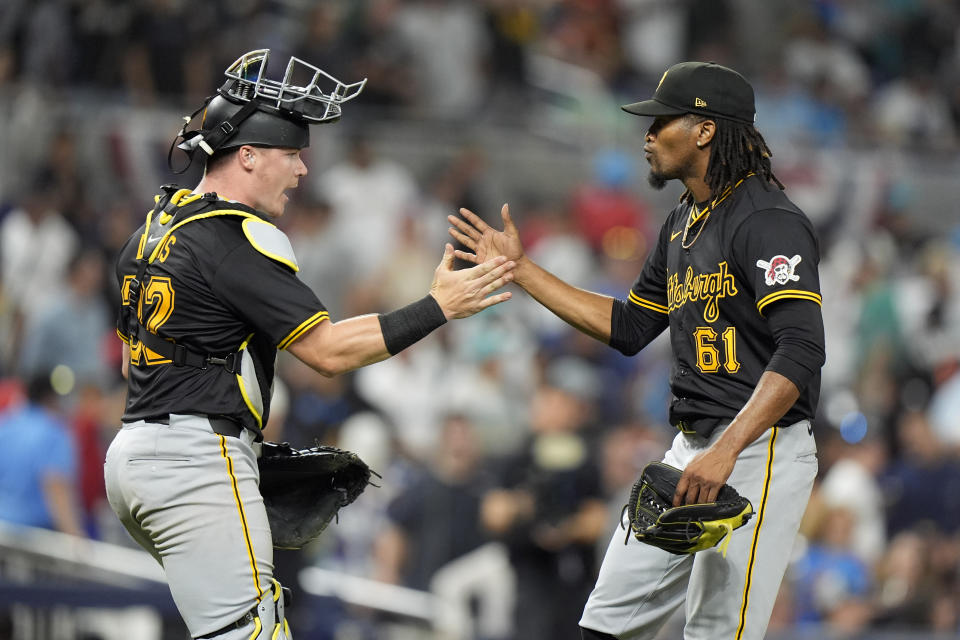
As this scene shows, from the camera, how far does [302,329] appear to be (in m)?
4.59

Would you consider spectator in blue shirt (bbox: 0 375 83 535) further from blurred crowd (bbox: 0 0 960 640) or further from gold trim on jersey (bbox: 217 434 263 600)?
gold trim on jersey (bbox: 217 434 263 600)

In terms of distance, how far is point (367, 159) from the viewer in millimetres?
11648

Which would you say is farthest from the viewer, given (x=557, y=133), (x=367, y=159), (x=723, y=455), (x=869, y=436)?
(x=557, y=133)

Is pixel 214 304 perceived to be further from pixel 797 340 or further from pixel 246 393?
pixel 797 340

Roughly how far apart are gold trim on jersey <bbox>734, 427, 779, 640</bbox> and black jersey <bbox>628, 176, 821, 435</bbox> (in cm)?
10

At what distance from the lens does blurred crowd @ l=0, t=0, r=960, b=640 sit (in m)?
9.00

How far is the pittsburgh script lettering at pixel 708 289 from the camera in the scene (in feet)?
15.6

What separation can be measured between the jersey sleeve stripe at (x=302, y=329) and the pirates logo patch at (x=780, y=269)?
1.43 metres

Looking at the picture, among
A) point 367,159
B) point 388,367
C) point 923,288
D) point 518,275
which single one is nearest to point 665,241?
point 518,275

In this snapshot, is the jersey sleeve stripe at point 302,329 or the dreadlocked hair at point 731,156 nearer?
the jersey sleeve stripe at point 302,329

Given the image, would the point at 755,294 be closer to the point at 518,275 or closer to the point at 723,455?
the point at 723,455

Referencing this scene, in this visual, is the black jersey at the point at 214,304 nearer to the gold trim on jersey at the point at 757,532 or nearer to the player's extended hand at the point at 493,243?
the player's extended hand at the point at 493,243

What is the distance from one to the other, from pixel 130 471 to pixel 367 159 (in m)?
7.25

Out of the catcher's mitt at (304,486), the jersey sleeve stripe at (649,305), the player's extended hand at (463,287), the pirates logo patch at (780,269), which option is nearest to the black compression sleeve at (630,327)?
the jersey sleeve stripe at (649,305)
